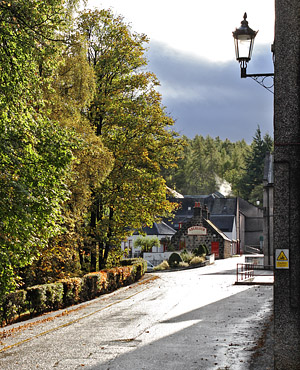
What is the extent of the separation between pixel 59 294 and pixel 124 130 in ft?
42.3

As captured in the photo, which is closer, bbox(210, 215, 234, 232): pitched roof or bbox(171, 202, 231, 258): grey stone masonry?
bbox(171, 202, 231, 258): grey stone masonry

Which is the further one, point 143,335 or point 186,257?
point 186,257

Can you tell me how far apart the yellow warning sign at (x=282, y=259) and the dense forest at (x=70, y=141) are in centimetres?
546

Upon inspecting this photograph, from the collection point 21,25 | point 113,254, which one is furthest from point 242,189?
point 21,25

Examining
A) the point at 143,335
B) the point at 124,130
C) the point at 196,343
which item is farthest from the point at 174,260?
the point at 196,343

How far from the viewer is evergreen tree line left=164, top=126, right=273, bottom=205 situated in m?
108

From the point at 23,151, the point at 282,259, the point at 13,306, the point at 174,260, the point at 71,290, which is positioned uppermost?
the point at 23,151

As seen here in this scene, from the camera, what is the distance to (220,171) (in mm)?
145125

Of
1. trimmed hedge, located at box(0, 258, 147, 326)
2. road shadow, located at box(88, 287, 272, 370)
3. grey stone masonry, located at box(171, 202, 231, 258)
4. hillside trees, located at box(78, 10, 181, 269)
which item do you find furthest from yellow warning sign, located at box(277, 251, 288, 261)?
grey stone masonry, located at box(171, 202, 231, 258)

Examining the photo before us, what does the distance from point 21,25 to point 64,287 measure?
10764 mm

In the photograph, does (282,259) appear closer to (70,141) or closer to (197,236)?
(70,141)

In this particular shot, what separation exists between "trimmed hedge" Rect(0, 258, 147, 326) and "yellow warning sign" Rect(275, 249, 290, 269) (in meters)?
9.11

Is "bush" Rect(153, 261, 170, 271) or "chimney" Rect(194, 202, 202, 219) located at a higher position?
"chimney" Rect(194, 202, 202, 219)

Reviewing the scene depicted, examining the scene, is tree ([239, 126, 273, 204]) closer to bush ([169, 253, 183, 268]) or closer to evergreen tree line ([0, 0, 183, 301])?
bush ([169, 253, 183, 268])
